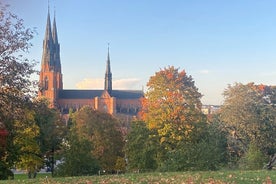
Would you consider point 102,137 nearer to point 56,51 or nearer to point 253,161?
point 253,161

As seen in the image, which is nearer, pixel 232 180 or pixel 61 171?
pixel 232 180

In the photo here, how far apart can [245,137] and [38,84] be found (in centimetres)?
2445

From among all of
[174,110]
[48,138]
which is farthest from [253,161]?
[48,138]

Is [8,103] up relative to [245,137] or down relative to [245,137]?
up

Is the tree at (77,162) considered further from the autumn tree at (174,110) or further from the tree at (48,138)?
the tree at (48,138)

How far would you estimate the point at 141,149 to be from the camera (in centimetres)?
3628

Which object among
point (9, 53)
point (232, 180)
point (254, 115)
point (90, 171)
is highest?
point (9, 53)

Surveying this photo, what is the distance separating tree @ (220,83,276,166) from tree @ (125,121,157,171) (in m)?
8.02

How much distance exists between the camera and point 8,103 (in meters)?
18.4

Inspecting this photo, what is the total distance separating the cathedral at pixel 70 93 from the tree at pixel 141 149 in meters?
104

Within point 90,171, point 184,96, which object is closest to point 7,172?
point 90,171

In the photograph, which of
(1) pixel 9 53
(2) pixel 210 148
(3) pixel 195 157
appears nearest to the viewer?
(1) pixel 9 53

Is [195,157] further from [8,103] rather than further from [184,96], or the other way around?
[8,103]

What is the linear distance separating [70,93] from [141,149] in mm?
119051
